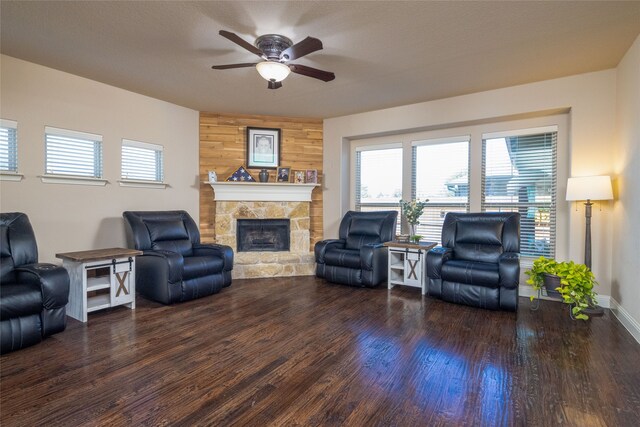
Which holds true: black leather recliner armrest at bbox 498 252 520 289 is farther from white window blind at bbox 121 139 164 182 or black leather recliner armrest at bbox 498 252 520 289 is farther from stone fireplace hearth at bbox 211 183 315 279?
white window blind at bbox 121 139 164 182

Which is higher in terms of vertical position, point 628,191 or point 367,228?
point 628,191

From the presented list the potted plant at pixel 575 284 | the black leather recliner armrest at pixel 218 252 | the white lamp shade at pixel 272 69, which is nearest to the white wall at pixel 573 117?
the potted plant at pixel 575 284

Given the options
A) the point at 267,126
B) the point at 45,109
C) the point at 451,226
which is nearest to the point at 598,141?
the point at 451,226

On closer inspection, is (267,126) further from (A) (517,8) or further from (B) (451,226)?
(A) (517,8)

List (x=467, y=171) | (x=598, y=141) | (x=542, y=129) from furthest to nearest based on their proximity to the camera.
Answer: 1. (x=467, y=171)
2. (x=542, y=129)
3. (x=598, y=141)

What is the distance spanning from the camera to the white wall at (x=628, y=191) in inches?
113

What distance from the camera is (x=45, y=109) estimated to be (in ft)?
11.6

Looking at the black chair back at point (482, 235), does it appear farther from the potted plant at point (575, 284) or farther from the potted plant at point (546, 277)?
the potted plant at point (575, 284)

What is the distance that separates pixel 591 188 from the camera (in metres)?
3.32

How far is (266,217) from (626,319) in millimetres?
4513

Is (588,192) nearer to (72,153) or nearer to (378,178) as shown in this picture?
(378,178)

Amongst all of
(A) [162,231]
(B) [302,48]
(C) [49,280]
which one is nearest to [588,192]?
(B) [302,48]

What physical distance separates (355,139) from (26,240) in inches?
180

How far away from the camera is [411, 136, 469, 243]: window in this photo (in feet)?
→ 15.4
